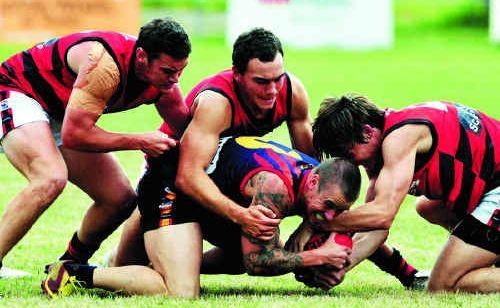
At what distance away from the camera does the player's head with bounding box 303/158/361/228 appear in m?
7.46

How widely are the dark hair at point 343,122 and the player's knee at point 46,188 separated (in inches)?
70.2

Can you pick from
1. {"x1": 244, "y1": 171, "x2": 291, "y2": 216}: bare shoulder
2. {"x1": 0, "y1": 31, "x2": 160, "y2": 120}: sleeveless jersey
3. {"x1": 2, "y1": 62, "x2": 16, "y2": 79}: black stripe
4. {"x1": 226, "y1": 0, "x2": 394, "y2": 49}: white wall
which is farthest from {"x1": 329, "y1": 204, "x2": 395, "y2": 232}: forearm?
{"x1": 226, "y1": 0, "x2": 394, "y2": 49}: white wall

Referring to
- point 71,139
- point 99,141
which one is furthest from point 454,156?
point 71,139

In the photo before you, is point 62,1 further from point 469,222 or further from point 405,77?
point 469,222

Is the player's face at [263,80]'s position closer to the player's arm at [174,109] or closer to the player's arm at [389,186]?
the player's arm at [174,109]

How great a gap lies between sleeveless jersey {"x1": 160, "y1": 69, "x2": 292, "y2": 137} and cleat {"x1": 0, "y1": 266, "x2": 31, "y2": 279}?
176cm

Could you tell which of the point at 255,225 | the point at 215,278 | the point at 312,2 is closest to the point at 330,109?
the point at 255,225

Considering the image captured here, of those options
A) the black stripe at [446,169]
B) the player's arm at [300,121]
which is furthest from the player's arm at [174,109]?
the black stripe at [446,169]

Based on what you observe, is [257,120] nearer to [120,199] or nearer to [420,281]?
[120,199]

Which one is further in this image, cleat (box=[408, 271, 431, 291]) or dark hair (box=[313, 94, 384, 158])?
cleat (box=[408, 271, 431, 291])

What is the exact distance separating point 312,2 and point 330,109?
22685 mm

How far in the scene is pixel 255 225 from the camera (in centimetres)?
745

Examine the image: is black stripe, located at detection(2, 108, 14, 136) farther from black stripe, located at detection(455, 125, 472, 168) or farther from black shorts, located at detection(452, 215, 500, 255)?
black shorts, located at detection(452, 215, 500, 255)

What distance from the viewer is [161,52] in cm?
792
